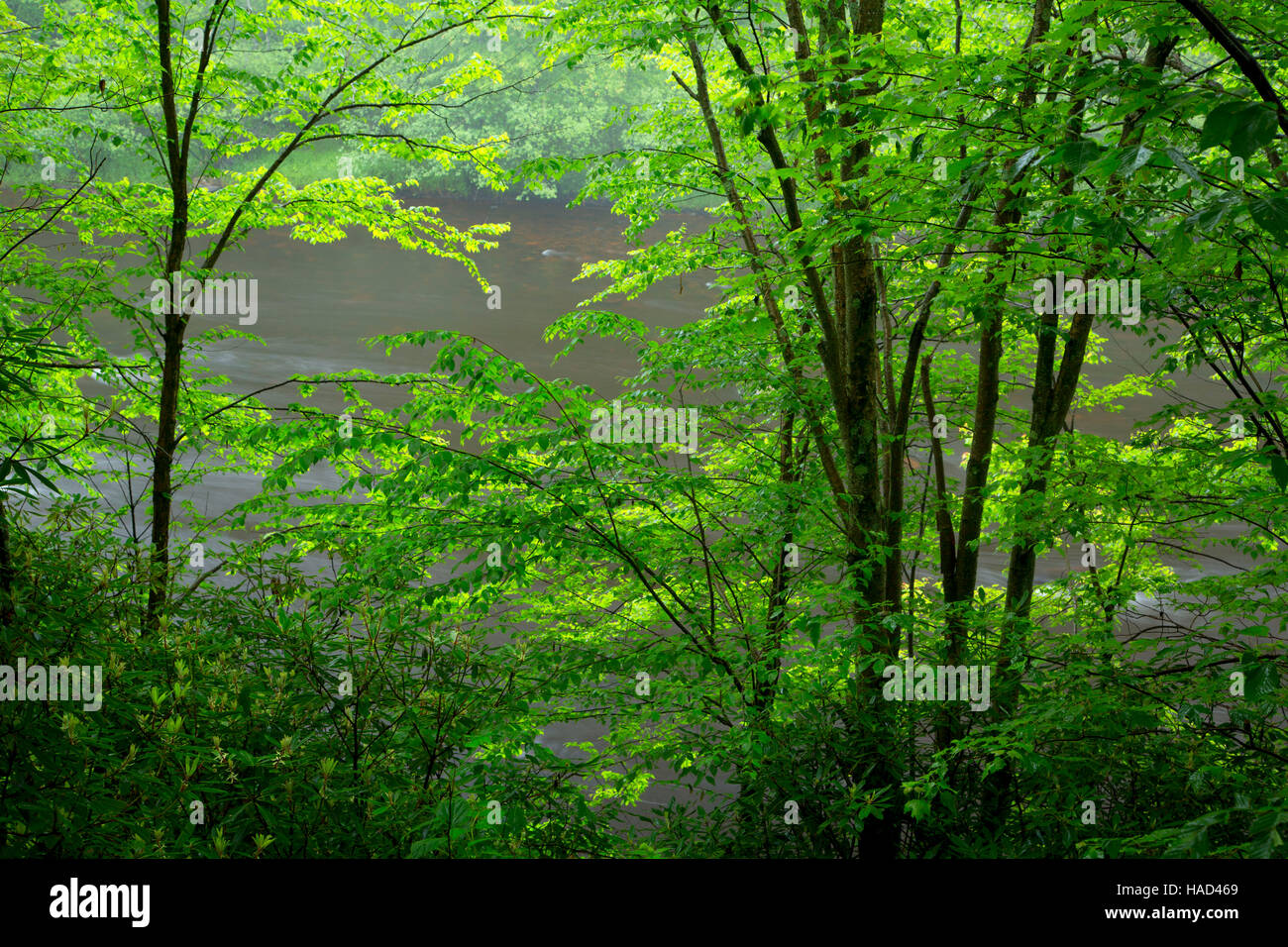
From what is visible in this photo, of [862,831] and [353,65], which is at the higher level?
[353,65]

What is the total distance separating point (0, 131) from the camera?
459 cm

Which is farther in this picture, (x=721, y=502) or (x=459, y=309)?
(x=459, y=309)

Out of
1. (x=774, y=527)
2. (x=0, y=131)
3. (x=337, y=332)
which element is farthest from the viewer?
(x=337, y=332)

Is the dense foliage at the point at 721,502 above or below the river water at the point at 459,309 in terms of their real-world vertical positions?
below

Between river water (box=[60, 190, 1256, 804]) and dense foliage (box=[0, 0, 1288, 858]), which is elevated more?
river water (box=[60, 190, 1256, 804])

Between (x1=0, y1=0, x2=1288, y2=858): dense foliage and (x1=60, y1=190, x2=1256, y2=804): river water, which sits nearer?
(x1=0, y1=0, x2=1288, y2=858): dense foliage

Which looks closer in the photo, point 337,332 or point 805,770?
point 805,770

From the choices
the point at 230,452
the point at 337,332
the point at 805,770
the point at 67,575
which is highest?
the point at 337,332

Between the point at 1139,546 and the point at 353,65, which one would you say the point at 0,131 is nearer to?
the point at 353,65

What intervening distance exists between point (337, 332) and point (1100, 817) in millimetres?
25365

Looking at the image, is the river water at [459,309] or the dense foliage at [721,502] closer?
the dense foliage at [721,502]

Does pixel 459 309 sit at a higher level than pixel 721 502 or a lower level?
higher
